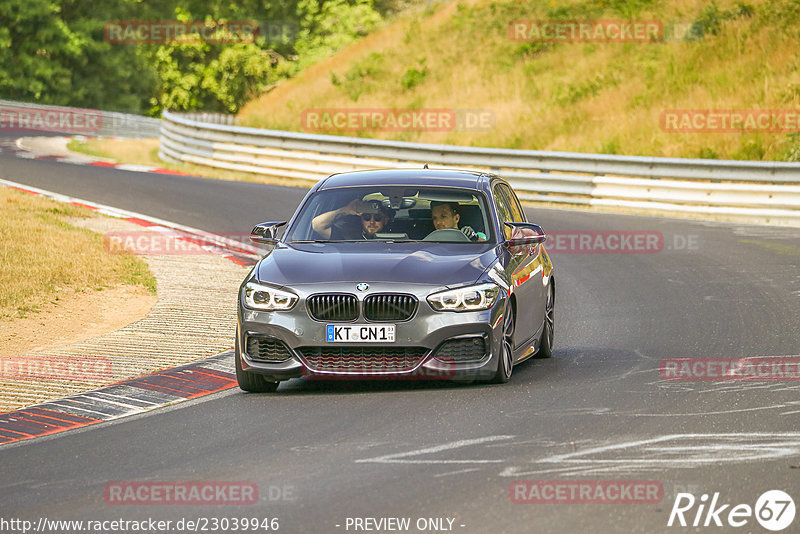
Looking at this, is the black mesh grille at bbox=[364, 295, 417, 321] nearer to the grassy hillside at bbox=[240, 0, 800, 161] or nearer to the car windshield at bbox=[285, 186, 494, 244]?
the car windshield at bbox=[285, 186, 494, 244]

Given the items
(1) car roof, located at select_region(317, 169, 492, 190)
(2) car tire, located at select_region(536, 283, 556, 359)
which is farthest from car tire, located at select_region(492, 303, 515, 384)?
(1) car roof, located at select_region(317, 169, 492, 190)

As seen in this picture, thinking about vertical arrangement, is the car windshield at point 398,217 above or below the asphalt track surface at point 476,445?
above

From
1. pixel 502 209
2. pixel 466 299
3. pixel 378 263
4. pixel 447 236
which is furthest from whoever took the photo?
pixel 502 209

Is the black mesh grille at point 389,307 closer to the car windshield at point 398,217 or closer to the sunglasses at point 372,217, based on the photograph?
the car windshield at point 398,217

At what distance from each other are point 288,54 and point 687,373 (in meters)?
56.5

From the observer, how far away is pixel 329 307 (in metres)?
9.42

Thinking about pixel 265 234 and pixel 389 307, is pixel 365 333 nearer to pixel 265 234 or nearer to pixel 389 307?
pixel 389 307

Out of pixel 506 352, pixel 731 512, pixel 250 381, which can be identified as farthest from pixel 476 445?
pixel 250 381

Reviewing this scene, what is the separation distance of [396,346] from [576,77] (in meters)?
28.4

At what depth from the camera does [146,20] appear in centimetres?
6881

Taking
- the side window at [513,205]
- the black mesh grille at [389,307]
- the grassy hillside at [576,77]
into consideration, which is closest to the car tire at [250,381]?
the black mesh grille at [389,307]

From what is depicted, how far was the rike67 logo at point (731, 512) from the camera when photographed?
6.16 meters

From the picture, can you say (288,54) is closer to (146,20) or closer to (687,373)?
(146,20)

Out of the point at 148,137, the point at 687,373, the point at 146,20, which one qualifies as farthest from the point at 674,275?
the point at 146,20
